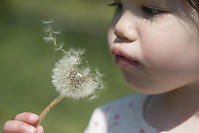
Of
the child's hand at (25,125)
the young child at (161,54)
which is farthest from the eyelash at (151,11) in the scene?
the child's hand at (25,125)

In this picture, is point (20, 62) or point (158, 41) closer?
point (158, 41)

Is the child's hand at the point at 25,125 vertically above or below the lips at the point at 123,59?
below

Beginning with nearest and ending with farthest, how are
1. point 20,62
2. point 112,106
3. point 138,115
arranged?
point 138,115
point 112,106
point 20,62

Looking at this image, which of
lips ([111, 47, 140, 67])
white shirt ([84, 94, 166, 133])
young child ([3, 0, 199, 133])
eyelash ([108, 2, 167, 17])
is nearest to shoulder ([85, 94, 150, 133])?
white shirt ([84, 94, 166, 133])

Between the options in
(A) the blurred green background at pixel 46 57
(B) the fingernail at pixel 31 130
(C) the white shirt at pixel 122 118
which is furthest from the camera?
(A) the blurred green background at pixel 46 57

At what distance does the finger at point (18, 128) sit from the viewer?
3.05ft

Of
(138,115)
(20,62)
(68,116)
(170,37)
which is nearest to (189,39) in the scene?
(170,37)

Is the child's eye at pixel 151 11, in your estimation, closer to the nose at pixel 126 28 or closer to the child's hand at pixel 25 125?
the nose at pixel 126 28

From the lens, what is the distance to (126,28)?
98cm

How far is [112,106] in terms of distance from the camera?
1.32 m

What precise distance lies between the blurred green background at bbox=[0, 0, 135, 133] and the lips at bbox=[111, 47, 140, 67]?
0.47 ft

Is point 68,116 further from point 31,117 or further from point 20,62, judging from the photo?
point 31,117

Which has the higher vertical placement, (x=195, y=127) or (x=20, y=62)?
(x=195, y=127)

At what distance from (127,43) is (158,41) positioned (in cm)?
7
